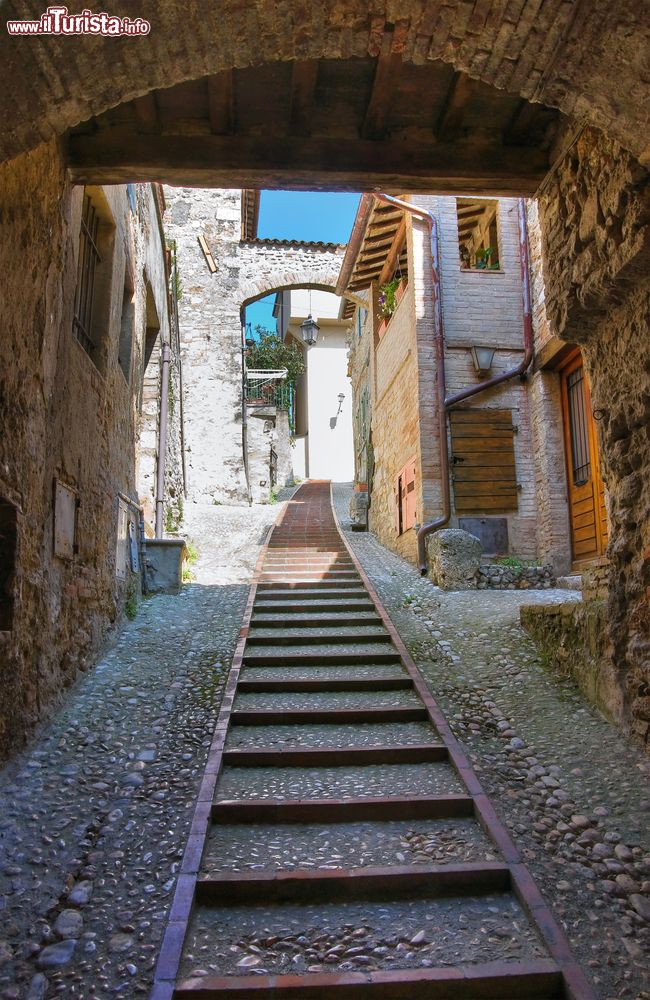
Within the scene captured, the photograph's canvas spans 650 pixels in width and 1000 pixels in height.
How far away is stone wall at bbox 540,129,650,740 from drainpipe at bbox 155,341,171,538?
6550mm

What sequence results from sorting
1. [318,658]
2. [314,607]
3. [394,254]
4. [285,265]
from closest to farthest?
[318,658], [314,607], [394,254], [285,265]

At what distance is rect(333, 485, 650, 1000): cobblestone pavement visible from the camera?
2.58 meters

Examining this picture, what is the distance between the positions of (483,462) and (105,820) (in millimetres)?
7383

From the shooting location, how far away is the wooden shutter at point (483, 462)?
9445 millimetres

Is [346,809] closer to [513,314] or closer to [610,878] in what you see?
[610,878]

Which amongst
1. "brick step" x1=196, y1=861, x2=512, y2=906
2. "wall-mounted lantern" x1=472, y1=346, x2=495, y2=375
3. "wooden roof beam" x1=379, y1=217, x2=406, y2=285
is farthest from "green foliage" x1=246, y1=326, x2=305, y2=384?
"brick step" x1=196, y1=861, x2=512, y2=906

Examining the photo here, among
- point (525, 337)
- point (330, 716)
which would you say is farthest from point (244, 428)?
point (330, 716)

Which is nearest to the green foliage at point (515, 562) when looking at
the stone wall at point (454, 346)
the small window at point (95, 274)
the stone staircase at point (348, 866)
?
the stone wall at point (454, 346)

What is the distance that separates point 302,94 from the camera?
143 inches

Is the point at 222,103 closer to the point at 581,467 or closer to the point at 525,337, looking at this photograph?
the point at 581,467

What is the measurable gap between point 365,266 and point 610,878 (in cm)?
1107

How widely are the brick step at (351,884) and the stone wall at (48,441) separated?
134 centimetres

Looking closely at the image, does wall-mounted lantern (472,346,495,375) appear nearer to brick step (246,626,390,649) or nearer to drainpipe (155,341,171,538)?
drainpipe (155,341,171,538)

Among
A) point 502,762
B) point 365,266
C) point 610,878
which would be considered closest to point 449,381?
point 365,266
